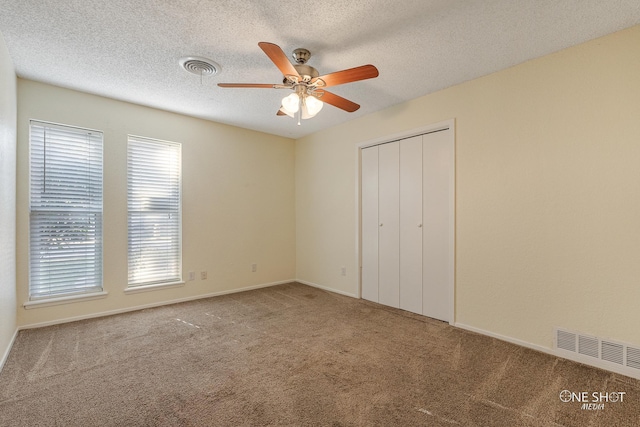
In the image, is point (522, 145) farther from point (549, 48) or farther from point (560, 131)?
point (549, 48)

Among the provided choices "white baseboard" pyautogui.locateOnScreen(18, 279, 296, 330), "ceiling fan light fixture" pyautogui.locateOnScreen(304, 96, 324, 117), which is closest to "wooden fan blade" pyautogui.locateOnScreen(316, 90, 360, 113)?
"ceiling fan light fixture" pyautogui.locateOnScreen(304, 96, 324, 117)

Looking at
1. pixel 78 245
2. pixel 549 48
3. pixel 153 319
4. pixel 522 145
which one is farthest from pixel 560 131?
pixel 78 245

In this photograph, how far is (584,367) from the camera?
2273 millimetres

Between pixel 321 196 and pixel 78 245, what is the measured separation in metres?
3.18

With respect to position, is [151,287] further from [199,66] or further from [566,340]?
[566,340]

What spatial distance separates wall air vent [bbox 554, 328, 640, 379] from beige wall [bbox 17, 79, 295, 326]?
3.76m

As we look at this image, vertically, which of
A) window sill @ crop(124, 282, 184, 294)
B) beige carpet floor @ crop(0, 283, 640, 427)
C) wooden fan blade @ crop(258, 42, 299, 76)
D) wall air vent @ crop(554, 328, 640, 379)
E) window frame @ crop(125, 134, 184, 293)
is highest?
wooden fan blade @ crop(258, 42, 299, 76)

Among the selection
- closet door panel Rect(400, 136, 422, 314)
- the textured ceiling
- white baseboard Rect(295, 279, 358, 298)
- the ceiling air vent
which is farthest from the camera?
white baseboard Rect(295, 279, 358, 298)

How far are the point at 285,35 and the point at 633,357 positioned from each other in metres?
3.50

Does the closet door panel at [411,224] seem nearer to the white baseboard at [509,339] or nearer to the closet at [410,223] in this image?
the closet at [410,223]

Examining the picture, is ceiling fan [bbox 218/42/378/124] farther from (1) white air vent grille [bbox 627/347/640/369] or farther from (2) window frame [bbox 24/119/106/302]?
(1) white air vent grille [bbox 627/347/640/369]

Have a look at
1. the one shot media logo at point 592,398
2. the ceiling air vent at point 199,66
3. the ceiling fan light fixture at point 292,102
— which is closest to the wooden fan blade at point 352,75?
the ceiling fan light fixture at point 292,102

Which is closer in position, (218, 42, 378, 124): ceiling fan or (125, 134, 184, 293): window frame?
(218, 42, 378, 124): ceiling fan

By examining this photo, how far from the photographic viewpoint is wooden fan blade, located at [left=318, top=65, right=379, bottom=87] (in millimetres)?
2025
